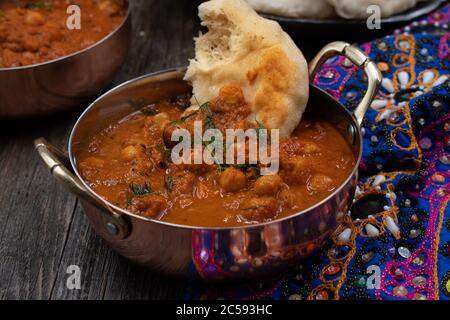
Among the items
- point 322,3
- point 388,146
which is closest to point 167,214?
point 388,146

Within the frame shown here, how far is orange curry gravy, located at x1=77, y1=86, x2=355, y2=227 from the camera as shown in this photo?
9.04 ft

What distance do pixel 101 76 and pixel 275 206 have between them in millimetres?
1660

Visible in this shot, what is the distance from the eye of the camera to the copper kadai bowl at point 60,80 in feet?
12.0

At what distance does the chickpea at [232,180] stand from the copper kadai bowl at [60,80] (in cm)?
135

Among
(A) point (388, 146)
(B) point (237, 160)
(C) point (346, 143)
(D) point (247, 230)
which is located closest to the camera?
(D) point (247, 230)

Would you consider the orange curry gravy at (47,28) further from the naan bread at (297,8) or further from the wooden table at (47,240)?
the naan bread at (297,8)

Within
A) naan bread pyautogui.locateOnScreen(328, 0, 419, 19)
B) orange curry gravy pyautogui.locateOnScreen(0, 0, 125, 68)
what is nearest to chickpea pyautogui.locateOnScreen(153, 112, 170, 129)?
orange curry gravy pyautogui.locateOnScreen(0, 0, 125, 68)

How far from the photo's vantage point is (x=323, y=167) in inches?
120

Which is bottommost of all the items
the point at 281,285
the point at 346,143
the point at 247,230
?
the point at 281,285

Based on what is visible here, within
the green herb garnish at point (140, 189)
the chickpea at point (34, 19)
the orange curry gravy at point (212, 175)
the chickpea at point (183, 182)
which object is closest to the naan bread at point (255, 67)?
the orange curry gravy at point (212, 175)

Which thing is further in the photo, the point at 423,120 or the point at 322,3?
the point at 322,3

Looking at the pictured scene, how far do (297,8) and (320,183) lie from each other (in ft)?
5.65

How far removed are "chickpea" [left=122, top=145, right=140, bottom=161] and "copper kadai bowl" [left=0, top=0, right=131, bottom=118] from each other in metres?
0.88
